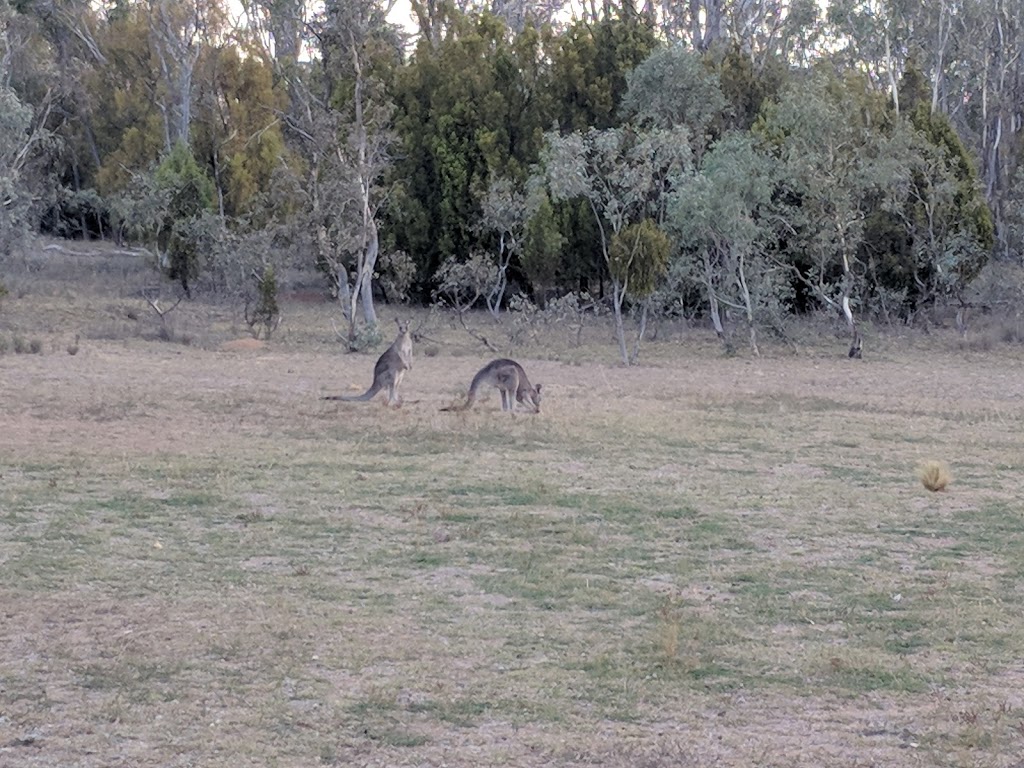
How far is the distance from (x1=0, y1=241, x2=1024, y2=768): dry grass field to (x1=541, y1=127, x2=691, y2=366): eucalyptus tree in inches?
238

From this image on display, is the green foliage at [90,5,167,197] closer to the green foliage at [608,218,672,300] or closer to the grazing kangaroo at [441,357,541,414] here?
the green foliage at [608,218,672,300]

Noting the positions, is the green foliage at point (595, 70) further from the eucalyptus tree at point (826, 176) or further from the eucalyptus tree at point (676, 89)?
the eucalyptus tree at point (826, 176)

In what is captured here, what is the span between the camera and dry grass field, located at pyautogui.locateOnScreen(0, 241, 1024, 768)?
5762 mm

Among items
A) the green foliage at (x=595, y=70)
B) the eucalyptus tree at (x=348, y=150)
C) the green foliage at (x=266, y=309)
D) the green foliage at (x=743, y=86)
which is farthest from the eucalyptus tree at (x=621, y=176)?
the green foliage at (x=595, y=70)

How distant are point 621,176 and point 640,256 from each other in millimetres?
1543

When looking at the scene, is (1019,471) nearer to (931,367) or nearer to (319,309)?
(931,367)

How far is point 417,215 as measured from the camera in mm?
36344

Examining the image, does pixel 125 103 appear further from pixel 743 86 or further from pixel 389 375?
pixel 389 375

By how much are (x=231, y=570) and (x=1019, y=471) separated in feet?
25.5

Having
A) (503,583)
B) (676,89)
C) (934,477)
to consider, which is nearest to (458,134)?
(676,89)

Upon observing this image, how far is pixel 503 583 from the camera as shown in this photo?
328 inches

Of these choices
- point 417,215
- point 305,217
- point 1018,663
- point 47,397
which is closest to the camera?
point 1018,663

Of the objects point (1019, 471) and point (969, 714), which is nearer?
point (969, 714)

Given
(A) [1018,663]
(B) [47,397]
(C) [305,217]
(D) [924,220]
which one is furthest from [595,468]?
(D) [924,220]
